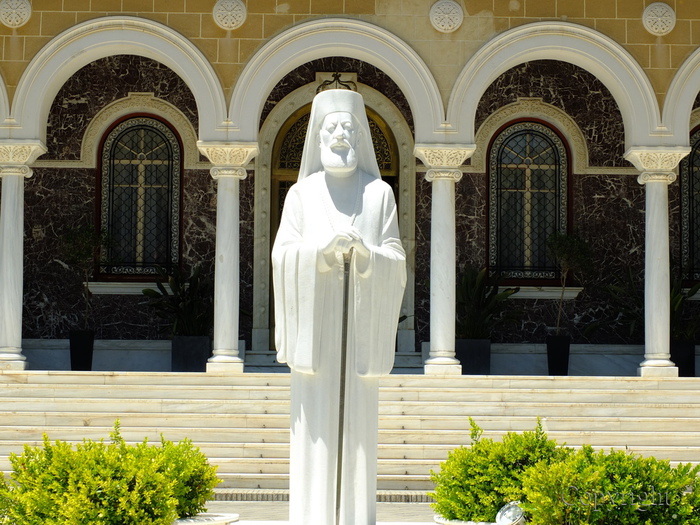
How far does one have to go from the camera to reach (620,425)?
11.8 meters

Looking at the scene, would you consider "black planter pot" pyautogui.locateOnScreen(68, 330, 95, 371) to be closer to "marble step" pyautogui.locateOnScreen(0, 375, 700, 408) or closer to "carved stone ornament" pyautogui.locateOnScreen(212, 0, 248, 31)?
"marble step" pyautogui.locateOnScreen(0, 375, 700, 408)

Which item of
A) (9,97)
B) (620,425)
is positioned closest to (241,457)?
(620,425)

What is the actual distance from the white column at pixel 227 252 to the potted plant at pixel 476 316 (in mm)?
3188

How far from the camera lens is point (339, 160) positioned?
6.28 m

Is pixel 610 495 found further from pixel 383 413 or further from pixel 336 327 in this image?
pixel 383 413

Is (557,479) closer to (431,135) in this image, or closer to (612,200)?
(431,135)

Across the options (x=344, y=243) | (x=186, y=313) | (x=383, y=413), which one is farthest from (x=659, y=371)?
(x=344, y=243)

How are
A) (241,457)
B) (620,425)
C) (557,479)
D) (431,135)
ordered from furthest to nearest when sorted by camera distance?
1. (431,135)
2. (620,425)
3. (241,457)
4. (557,479)

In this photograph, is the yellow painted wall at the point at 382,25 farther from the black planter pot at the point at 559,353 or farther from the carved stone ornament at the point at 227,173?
the black planter pot at the point at 559,353

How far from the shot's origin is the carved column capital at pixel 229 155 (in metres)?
13.4

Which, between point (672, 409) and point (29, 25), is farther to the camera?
point (29, 25)

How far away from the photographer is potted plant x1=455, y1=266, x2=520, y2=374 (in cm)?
1466

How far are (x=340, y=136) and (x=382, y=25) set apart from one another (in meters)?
7.67

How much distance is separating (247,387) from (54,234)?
17.2 feet
